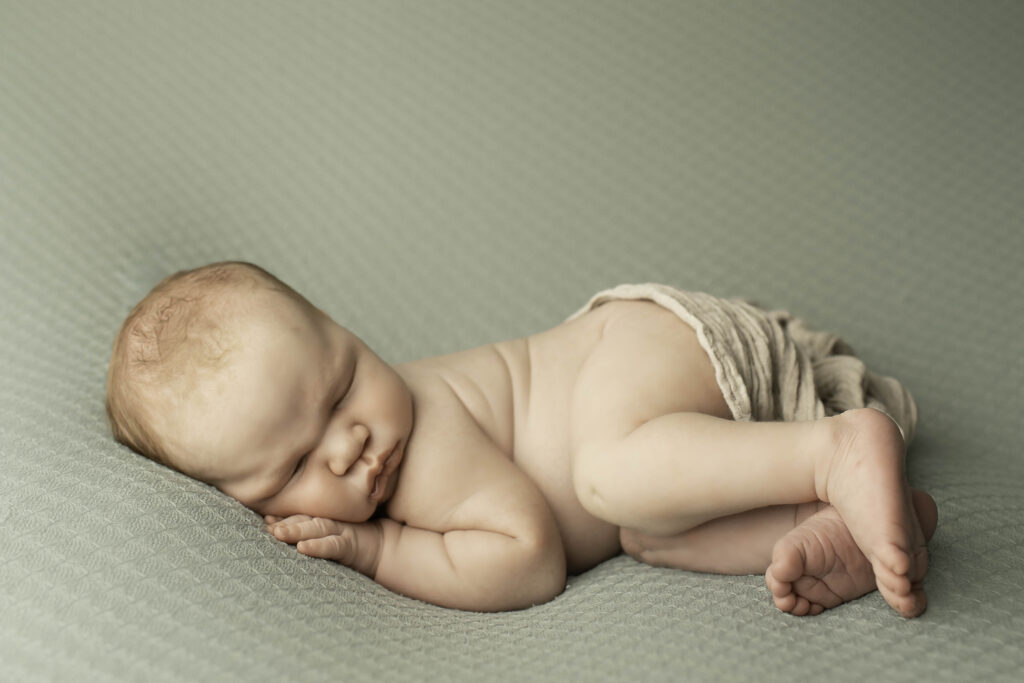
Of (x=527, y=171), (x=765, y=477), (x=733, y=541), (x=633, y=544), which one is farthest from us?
(x=527, y=171)

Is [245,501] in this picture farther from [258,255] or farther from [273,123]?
[273,123]

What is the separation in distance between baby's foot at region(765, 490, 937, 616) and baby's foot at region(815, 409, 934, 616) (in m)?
0.02

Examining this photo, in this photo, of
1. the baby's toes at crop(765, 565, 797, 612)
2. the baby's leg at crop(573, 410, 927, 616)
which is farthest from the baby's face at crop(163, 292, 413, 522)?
the baby's toes at crop(765, 565, 797, 612)

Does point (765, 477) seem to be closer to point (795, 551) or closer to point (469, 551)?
→ point (795, 551)

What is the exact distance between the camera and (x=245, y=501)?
3.50 feet

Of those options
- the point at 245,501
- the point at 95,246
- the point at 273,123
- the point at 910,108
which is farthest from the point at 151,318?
the point at 910,108

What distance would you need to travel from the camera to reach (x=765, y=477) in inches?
35.6

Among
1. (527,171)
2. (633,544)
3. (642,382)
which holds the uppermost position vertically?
(527,171)

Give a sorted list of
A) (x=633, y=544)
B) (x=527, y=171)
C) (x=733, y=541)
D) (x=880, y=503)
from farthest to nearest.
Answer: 1. (x=527, y=171)
2. (x=633, y=544)
3. (x=733, y=541)
4. (x=880, y=503)

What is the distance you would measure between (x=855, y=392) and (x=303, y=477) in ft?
2.36

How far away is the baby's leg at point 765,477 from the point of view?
0.79 metres

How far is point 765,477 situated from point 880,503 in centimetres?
13

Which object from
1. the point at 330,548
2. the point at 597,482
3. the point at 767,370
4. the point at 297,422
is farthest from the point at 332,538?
the point at 767,370

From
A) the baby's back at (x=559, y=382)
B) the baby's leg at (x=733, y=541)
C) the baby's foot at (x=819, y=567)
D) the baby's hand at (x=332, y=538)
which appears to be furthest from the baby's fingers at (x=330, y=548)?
the baby's foot at (x=819, y=567)
